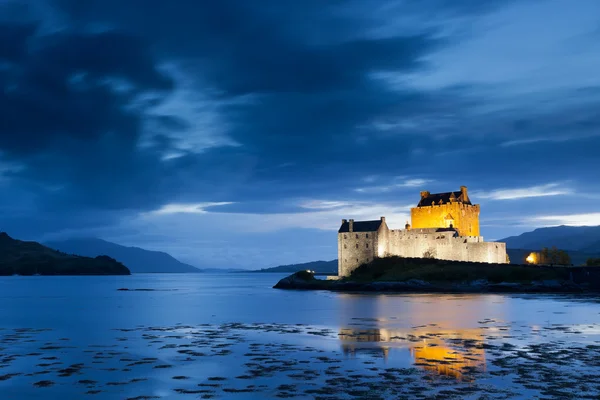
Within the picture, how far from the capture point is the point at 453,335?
35656mm

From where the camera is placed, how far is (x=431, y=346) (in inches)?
1214

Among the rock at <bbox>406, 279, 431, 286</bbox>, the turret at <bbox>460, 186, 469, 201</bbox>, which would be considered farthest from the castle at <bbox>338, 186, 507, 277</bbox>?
the rock at <bbox>406, 279, 431, 286</bbox>

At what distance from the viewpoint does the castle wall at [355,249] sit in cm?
10138

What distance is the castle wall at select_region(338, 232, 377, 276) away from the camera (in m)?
101

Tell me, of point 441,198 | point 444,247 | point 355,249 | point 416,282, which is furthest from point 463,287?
point 441,198

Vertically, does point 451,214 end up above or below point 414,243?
above

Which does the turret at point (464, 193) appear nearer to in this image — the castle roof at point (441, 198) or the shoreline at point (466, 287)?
the castle roof at point (441, 198)

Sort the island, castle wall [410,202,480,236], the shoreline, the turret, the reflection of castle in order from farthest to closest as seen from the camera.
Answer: the turret → castle wall [410,202,480,236] → the island → the shoreline → the reflection of castle

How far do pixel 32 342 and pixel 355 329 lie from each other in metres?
19.8

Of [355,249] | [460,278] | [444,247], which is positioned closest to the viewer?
[460,278]

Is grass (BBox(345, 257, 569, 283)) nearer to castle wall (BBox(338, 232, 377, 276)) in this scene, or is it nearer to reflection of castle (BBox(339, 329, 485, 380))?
castle wall (BBox(338, 232, 377, 276))

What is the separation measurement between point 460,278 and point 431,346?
211 ft

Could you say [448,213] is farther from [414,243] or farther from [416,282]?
[416,282]

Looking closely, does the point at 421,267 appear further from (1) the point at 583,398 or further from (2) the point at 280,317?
(1) the point at 583,398
